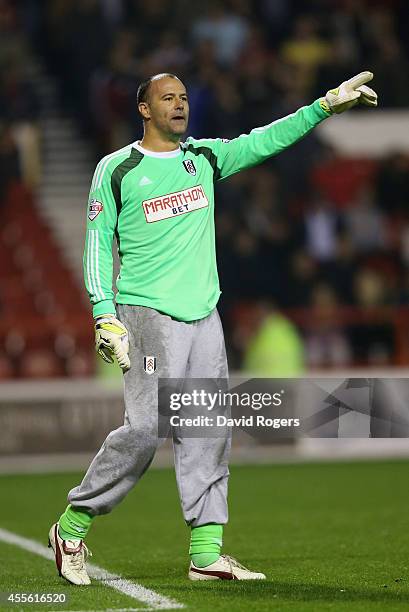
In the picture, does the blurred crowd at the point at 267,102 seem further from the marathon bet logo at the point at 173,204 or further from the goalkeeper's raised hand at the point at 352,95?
the goalkeeper's raised hand at the point at 352,95

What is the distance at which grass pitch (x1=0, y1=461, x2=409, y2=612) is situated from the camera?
632cm

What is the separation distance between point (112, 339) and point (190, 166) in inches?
36.3

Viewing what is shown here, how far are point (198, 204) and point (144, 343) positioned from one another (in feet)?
2.24

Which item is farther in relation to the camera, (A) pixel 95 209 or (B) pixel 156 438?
(A) pixel 95 209

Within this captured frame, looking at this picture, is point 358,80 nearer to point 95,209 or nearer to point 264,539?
point 95,209

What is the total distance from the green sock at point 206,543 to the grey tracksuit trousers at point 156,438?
0.05m

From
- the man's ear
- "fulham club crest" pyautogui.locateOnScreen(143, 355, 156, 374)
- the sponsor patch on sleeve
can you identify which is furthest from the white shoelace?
the man's ear

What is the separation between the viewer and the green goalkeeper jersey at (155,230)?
6730 millimetres

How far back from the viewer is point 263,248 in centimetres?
1734

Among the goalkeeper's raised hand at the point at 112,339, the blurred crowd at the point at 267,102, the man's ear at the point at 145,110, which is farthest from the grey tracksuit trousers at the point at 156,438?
the blurred crowd at the point at 267,102

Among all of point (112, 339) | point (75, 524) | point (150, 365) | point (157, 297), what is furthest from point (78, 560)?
point (157, 297)

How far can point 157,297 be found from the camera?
6723 mm

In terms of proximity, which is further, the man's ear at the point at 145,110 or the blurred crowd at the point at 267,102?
the blurred crowd at the point at 267,102

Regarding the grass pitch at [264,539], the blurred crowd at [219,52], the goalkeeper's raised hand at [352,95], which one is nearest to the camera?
the grass pitch at [264,539]
